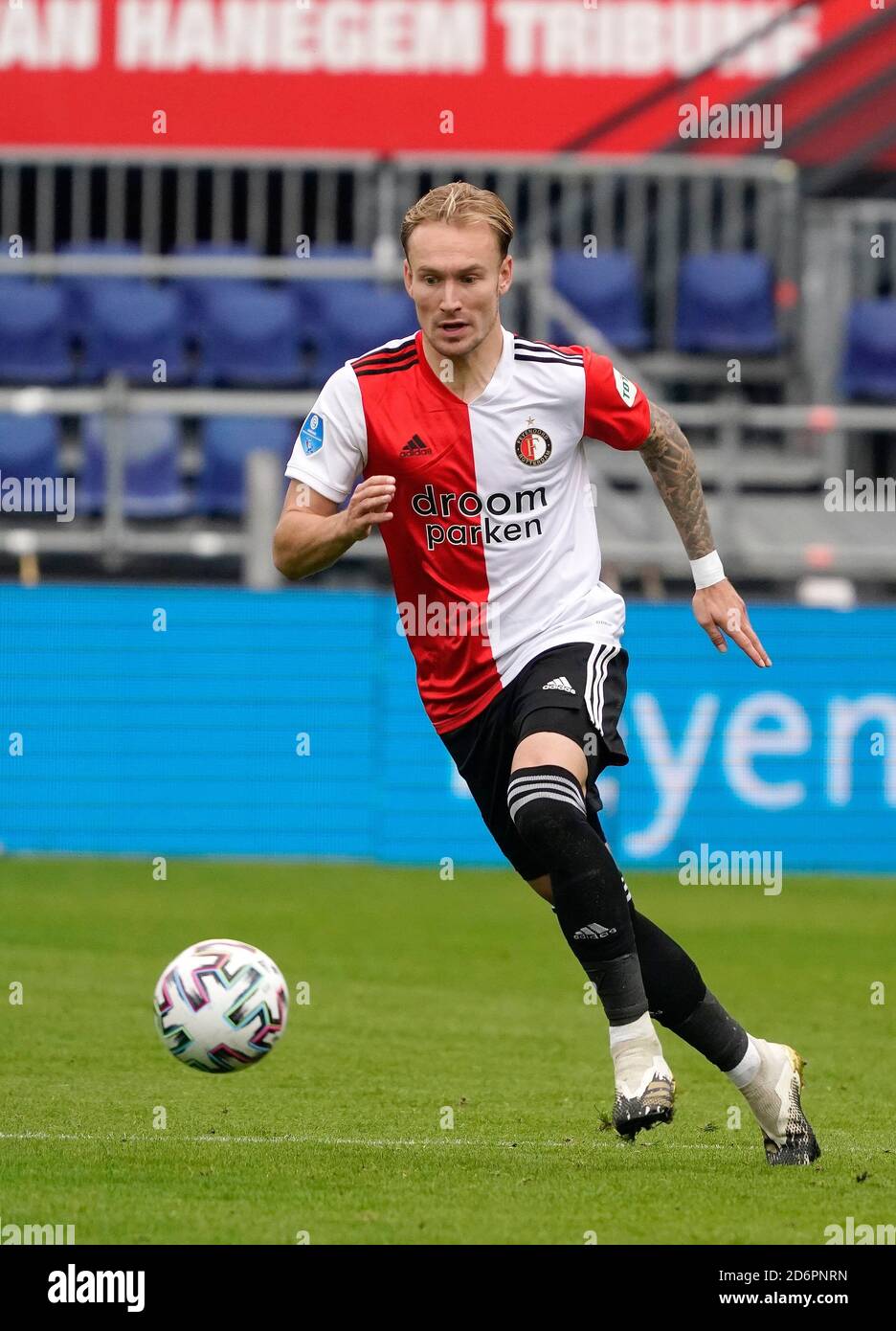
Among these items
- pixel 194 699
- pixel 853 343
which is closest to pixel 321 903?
pixel 194 699

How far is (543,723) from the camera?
5.78 m

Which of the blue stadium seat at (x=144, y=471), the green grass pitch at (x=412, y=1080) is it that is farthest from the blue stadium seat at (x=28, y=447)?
the green grass pitch at (x=412, y=1080)

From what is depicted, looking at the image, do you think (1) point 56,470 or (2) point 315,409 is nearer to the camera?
(2) point 315,409

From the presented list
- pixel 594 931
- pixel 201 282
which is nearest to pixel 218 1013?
pixel 594 931

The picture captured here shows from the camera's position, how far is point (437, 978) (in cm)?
997

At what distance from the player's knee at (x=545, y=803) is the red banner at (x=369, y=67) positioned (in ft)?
44.9

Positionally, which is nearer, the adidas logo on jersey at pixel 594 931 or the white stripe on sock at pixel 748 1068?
the adidas logo on jersey at pixel 594 931

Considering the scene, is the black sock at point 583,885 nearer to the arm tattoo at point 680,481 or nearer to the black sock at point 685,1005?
the black sock at point 685,1005

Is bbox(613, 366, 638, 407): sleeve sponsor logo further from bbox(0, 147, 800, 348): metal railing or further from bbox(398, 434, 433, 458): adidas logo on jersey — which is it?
bbox(0, 147, 800, 348): metal railing

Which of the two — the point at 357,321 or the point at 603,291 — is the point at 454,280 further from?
the point at 603,291

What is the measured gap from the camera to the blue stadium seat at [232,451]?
16.0 meters

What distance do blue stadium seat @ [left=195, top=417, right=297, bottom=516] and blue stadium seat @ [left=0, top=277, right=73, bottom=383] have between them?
4.92 feet
